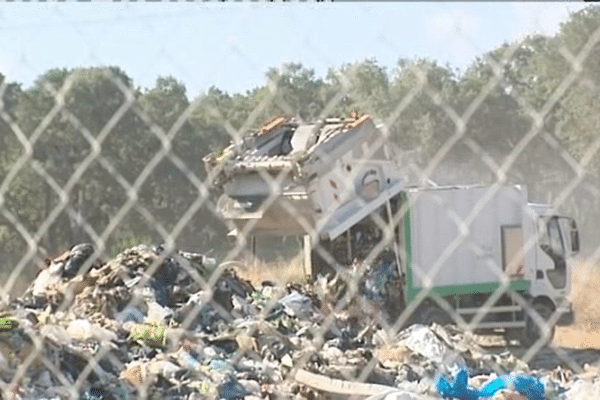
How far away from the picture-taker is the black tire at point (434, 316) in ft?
39.4

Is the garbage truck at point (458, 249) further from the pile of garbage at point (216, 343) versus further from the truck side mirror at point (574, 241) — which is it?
the pile of garbage at point (216, 343)

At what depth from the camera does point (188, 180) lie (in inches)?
130

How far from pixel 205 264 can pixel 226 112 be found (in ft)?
31.6

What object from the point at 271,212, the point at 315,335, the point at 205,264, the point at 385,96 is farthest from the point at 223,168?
the point at 205,264

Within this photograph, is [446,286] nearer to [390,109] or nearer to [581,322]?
[581,322]

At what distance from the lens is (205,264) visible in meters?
12.0

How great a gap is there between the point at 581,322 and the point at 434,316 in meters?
1.81

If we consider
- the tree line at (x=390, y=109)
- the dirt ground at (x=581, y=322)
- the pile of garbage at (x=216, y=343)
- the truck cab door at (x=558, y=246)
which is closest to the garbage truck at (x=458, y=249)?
the truck cab door at (x=558, y=246)

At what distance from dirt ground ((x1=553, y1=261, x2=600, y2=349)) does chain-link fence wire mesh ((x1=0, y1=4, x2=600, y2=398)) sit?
33 cm

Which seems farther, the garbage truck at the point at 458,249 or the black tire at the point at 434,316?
the black tire at the point at 434,316

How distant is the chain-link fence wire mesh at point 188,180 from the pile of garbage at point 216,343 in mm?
46

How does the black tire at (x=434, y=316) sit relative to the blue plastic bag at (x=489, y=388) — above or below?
above

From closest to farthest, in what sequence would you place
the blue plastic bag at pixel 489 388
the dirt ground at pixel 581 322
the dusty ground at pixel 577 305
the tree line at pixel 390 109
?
1. the tree line at pixel 390 109
2. the blue plastic bag at pixel 489 388
3. the dusty ground at pixel 577 305
4. the dirt ground at pixel 581 322

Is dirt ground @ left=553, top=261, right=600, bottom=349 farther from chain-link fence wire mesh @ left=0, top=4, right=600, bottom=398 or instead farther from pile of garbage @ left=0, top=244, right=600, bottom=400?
pile of garbage @ left=0, top=244, right=600, bottom=400
